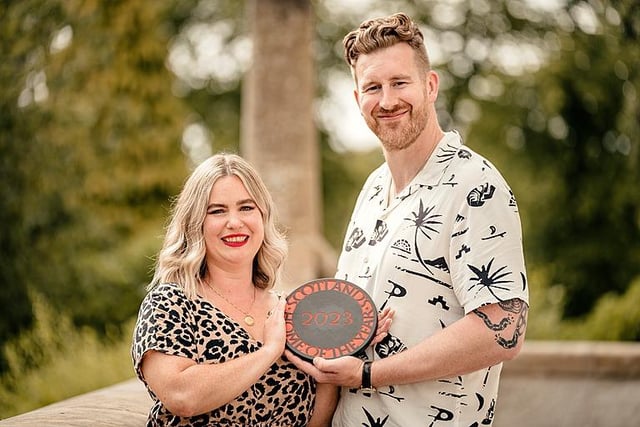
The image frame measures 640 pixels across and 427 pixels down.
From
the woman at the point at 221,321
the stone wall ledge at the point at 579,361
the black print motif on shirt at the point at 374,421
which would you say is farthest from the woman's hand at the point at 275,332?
the stone wall ledge at the point at 579,361

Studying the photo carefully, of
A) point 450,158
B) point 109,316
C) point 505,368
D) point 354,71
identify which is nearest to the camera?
point 450,158

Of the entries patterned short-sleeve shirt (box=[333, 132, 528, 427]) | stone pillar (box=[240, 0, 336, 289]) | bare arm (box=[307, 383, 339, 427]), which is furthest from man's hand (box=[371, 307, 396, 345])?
stone pillar (box=[240, 0, 336, 289])

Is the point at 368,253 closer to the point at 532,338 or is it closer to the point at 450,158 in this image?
the point at 450,158

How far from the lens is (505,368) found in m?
7.25

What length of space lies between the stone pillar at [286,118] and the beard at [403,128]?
208 inches

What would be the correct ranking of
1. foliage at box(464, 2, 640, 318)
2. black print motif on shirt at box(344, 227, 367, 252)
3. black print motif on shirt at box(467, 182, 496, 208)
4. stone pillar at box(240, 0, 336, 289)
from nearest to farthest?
black print motif on shirt at box(467, 182, 496, 208) → black print motif on shirt at box(344, 227, 367, 252) → stone pillar at box(240, 0, 336, 289) → foliage at box(464, 2, 640, 318)

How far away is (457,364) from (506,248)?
410 mm

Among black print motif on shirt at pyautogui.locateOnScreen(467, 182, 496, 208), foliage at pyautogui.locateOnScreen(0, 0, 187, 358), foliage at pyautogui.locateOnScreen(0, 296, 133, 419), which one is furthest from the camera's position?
foliage at pyautogui.locateOnScreen(0, 0, 187, 358)

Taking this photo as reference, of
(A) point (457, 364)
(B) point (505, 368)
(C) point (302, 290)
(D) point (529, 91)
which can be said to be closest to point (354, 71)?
(C) point (302, 290)

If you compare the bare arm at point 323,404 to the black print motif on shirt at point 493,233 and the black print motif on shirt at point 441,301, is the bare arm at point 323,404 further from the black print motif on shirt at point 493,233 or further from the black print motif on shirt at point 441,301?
the black print motif on shirt at point 493,233

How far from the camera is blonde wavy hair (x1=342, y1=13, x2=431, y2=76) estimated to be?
9.98 feet

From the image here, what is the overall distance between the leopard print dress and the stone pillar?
17.5 ft

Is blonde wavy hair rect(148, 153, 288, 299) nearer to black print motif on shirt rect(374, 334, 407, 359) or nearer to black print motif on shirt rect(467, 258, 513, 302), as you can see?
black print motif on shirt rect(374, 334, 407, 359)

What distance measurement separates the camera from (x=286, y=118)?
8383mm
